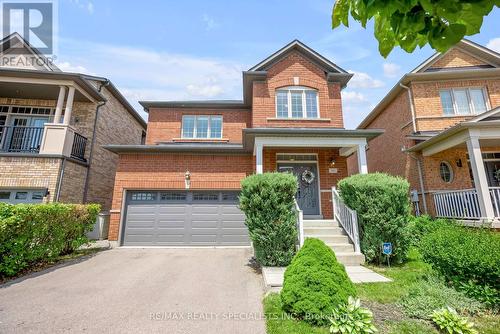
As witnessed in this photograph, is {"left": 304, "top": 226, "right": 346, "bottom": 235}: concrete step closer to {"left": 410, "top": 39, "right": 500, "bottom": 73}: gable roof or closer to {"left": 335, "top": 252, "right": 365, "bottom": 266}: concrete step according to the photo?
{"left": 335, "top": 252, "right": 365, "bottom": 266}: concrete step

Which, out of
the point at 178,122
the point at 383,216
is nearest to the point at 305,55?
the point at 178,122

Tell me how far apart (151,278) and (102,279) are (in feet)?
3.83

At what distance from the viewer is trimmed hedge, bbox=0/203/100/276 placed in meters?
5.58

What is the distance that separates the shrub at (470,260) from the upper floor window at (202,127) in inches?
397

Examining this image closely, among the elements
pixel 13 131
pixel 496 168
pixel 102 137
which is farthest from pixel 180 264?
pixel 496 168

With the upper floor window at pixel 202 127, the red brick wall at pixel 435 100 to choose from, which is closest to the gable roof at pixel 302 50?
the upper floor window at pixel 202 127

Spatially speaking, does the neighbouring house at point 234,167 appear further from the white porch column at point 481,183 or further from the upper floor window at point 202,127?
the white porch column at point 481,183

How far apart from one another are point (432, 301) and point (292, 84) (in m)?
9.36

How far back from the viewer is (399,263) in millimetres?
6504

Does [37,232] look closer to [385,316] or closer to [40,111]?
[385,316]

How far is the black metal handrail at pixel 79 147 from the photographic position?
10.8 m

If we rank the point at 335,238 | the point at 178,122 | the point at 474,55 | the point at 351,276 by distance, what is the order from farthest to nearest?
the point at 178,122 < the point at 474,55 < the point at 335,238 < the point at 351,276

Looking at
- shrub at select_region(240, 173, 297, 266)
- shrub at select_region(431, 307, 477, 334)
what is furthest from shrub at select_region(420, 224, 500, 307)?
shrub at select_region(240, 173, 297, 266)

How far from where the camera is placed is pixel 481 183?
25.0 feet
